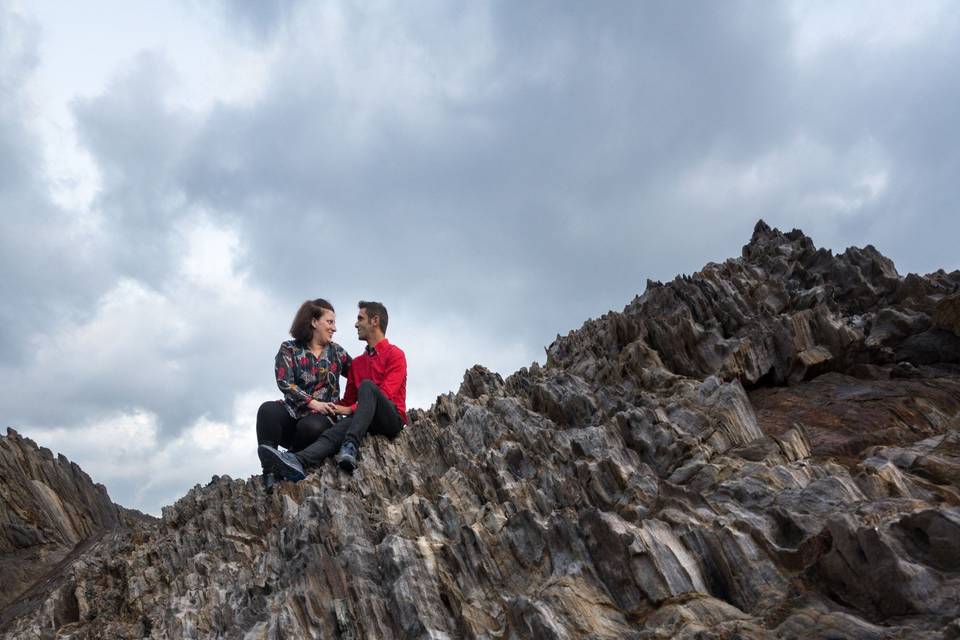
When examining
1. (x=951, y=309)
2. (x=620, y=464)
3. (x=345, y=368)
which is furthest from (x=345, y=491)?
(x=951, y=309)

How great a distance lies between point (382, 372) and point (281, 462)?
4.66 meters

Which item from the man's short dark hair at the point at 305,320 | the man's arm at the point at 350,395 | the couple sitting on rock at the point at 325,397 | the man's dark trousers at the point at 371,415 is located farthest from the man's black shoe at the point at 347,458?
the man's short dark hair at the point at 305,320

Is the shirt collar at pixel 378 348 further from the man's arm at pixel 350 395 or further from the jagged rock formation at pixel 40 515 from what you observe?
the jagged rock formation at pixel 40 515

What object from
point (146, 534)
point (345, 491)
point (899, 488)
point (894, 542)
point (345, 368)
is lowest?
point (894, 542)

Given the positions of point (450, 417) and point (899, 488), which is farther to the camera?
point (450, 417)

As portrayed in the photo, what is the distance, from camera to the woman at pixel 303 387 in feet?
73.2

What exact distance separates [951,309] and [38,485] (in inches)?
1905

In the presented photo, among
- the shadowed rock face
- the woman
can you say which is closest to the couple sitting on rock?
the woman

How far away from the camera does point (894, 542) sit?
1048 centimetres

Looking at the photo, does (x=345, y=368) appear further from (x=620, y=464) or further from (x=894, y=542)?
(x=894, y=542)

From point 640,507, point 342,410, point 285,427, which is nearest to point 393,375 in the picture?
point 342,410

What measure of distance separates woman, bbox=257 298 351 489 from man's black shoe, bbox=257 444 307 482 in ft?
0.16

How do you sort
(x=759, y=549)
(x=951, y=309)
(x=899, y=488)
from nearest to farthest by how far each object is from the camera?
(x=759, y=549) → (x=899, y=488) → (x=951, y=309)

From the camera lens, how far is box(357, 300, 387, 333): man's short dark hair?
24375 mm
